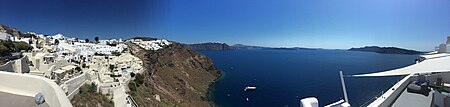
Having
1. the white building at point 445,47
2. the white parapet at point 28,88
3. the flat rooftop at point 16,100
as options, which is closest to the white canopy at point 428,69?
the white building at point 445,47

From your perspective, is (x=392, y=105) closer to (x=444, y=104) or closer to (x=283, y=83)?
(x=444, y=104)

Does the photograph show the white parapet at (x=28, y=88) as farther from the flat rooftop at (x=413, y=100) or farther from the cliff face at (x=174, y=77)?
the cliff face at (x=174, y=77)

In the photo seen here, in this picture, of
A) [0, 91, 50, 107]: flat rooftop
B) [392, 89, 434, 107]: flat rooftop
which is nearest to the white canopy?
[392, 89, 434, 107]: flat rooftop

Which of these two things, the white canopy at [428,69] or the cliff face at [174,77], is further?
the cliff face at [174,77]

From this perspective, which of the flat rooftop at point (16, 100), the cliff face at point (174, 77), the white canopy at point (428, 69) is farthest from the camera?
the cliff face at point (174, 77)

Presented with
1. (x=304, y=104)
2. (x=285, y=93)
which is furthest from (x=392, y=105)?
(x=285, y=93)

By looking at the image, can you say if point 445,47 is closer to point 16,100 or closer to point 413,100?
point 413,100

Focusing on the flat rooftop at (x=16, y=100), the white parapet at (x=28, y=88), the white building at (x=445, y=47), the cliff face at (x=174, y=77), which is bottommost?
the cliff face at (x=174, y=77)

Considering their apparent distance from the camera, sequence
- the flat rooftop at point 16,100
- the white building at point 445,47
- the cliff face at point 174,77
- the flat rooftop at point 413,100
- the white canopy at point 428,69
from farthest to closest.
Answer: the cliff face at point 174,77
the white building at point 445,47
the flat rooftop at point 413,100
the flat rooftop at point 16,100
the white canopy at point 428,69

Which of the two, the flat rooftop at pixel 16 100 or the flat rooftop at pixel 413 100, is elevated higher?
the flat rooftop at pixel 16 100

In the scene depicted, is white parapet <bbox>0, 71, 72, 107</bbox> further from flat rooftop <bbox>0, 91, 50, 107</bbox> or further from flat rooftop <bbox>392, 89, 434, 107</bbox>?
flat rooftop <bbox>392, 89, 434, 107</bbox>
